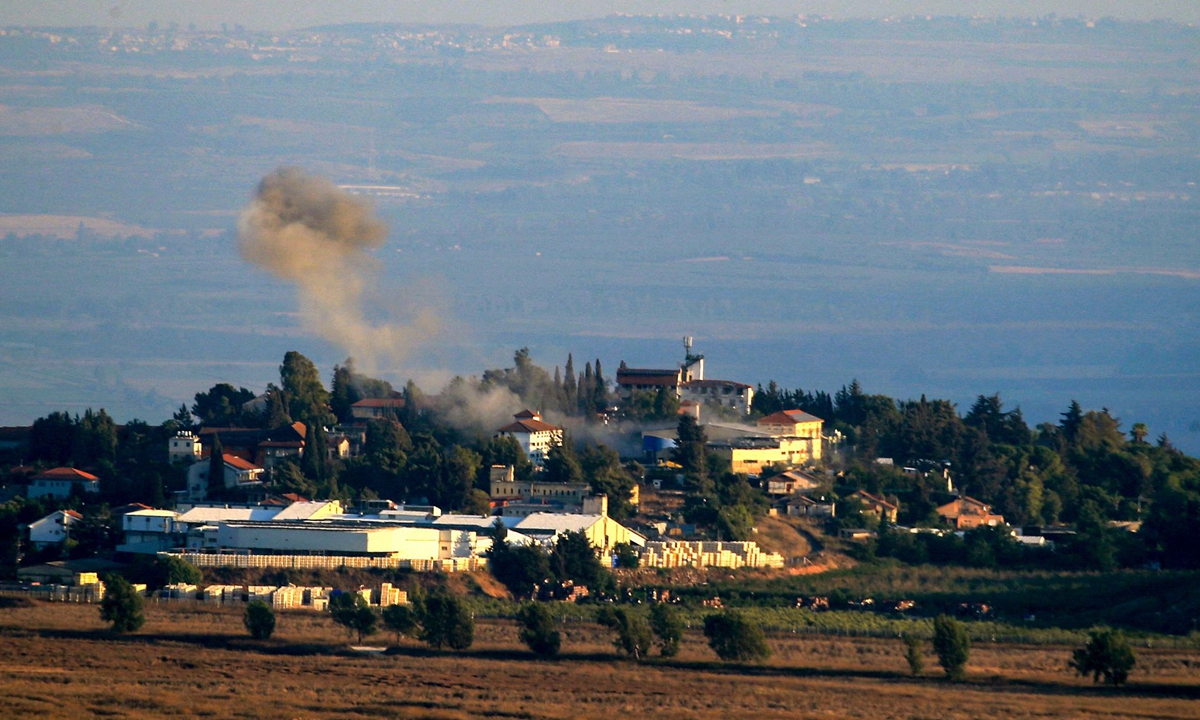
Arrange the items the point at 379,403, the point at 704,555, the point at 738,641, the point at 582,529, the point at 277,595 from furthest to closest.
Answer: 1. the point at 379,403
2. the point at 704,555
3. the point at 582,529
4. the point at 277,595
5. the point at 738,641

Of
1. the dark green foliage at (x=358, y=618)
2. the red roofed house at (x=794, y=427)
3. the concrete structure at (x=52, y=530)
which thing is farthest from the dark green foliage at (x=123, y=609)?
the red roofed house at (x=794, y=427)

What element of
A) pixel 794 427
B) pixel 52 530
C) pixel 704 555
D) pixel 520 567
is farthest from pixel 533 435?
pixel 52 530

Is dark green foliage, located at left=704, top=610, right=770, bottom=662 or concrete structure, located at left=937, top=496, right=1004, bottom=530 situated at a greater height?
concrete structure, located at left=937, top=496, right=1004, bottom=530

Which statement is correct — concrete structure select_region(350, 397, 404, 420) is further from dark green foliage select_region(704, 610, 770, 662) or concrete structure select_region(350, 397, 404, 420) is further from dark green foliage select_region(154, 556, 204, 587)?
dark green foliage select_region(704, 610, 770, 662)

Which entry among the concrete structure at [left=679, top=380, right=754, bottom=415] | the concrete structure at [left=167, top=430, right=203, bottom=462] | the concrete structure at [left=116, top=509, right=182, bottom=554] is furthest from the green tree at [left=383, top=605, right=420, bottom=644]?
the concrete structure at [left=679, top=380, right=754, bottom=415]

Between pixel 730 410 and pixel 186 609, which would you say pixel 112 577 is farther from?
pixel 730 410

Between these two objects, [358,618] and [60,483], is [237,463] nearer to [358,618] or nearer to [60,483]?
[60,483]
